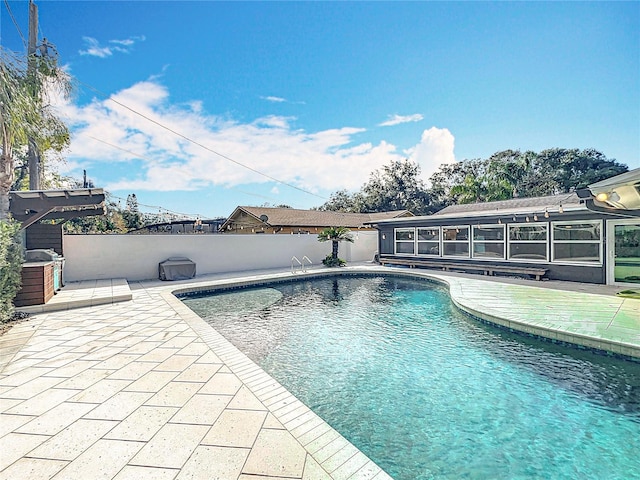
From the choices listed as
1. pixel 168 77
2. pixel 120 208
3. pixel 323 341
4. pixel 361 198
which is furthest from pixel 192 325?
pixel 361 198

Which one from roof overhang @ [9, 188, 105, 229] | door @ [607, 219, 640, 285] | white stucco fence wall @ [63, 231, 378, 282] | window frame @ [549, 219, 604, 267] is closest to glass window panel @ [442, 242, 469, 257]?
window frame @ [549, 219, 604, 267]

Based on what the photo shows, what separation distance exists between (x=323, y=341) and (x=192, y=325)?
2375 mm

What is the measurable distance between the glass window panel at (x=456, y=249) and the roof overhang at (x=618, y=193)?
19.1 ft

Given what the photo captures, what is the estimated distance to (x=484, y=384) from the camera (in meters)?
3.87

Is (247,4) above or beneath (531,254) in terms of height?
above

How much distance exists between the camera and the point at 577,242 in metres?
9.55

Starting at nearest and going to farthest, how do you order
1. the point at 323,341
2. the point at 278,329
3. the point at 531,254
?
the point at 323,341, the point at 278,329, the point at 531,254

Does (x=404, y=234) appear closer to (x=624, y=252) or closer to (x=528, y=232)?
(x=528, y=232)

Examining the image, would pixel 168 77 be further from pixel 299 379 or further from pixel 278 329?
pixel 299 379

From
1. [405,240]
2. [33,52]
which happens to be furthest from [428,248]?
[33,52]

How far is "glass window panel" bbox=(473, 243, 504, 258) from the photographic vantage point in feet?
37.9

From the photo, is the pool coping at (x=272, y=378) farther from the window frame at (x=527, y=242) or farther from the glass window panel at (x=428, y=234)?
the glass window panel at (x=428, y=234)

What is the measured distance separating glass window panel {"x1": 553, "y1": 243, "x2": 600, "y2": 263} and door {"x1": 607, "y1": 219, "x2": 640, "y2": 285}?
358 millimetres

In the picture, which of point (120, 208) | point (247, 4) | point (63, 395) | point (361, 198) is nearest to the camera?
point (63, 395)
